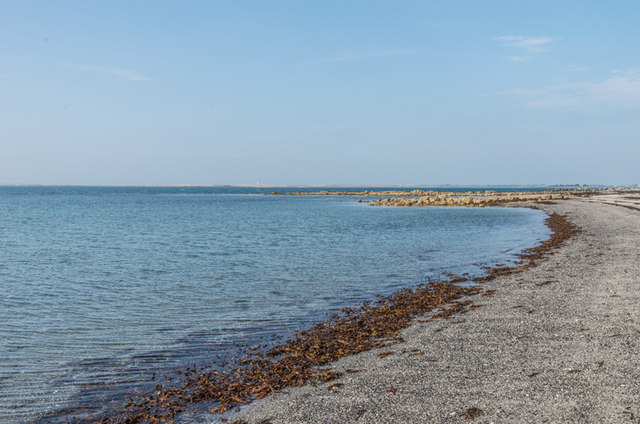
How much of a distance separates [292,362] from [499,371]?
3.77m

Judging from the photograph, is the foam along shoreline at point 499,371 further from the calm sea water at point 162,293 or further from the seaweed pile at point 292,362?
the calm sea water at point 162,293

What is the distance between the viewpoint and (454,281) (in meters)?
16.8

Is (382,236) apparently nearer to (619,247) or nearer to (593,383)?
(619,247)

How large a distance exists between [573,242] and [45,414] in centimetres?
2639

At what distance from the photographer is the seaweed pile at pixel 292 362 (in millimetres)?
7273

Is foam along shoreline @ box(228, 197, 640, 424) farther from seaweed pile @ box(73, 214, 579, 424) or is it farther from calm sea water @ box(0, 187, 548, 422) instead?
calm sea water @ box(0, 187, 548, 422)

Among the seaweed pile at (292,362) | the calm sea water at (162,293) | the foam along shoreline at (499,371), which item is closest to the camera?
the foam along shoreline at (499,371)

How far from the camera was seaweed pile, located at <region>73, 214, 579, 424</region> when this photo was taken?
7.27 meters

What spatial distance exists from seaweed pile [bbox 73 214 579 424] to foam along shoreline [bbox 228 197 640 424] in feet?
1.26

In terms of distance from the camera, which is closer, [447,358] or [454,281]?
[447,358]

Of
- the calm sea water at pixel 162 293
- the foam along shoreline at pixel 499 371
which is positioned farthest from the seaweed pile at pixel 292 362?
the calm sea water at pixel 162 293

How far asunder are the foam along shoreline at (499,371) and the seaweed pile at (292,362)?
0.38 m

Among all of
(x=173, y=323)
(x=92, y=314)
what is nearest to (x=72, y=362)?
(x=173, y=323)

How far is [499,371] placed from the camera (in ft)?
25.2
